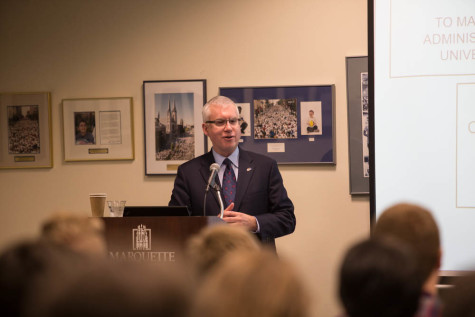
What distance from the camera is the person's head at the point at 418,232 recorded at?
160cm

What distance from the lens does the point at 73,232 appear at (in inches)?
52.8

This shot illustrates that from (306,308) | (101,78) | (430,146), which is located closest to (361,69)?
(430,146)

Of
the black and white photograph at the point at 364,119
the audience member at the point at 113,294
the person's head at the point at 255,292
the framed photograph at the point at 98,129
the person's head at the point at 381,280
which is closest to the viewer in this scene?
the audience member at the point at 113,294

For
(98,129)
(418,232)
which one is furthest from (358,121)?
(418,232)

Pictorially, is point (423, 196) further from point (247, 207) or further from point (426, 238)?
point (426, 238)

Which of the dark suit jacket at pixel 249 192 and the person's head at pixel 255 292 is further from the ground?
the person's head at pixel 255 292

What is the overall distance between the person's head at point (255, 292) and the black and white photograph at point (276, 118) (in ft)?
11.7

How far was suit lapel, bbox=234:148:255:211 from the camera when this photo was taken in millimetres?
3426

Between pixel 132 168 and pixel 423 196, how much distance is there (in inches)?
86.2

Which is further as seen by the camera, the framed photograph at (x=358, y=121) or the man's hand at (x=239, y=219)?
the framed photograph at (x=358, y=121)

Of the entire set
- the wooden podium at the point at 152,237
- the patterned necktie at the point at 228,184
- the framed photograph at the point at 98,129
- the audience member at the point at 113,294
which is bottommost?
the wooden podium at the point at 152,237

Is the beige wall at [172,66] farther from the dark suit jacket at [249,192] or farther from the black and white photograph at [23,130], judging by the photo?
the dark suit jacket at [249,192]

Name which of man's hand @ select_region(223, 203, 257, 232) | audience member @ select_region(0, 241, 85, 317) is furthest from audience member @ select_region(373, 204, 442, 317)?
man's hand @ select_region(223, 203, 257, 232)

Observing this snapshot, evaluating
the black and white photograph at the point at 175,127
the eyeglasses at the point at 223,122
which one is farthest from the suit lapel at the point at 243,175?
the black and white photograph at the point at 175,127
